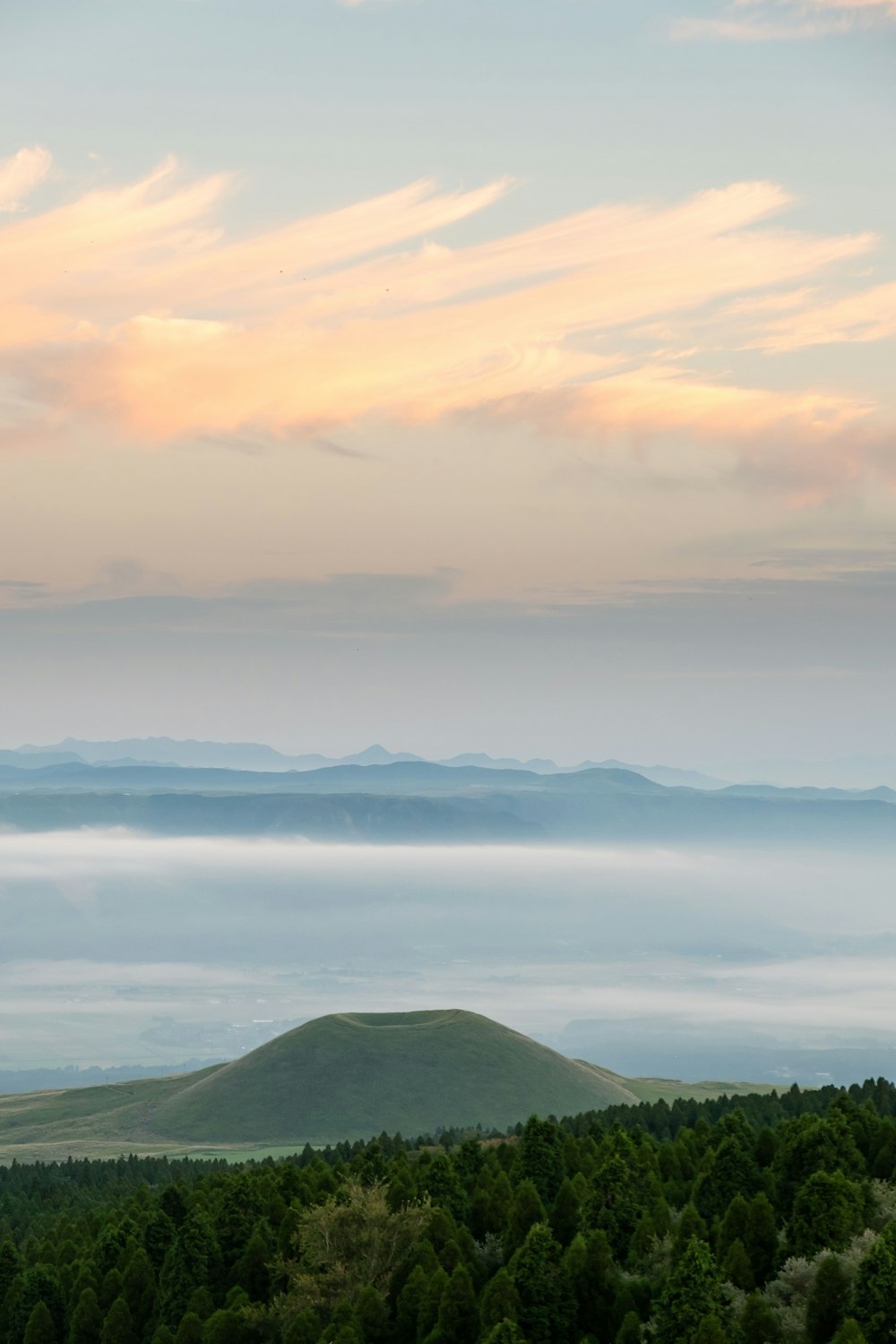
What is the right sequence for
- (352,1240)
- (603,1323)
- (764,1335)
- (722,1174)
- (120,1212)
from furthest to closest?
(120,1212) → (722,1174) → (352,1240) → (603,1323) → (764,1335)

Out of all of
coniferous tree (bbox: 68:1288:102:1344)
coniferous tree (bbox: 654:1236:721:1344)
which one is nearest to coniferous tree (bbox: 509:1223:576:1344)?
coniferous tree (bbox: 654:1236:721:1344)

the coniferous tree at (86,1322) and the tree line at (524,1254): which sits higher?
the tree line at (524,1254)

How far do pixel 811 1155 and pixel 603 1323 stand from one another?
A: 25.8 meters

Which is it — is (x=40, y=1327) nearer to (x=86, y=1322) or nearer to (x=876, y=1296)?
(x=86, y=1322)

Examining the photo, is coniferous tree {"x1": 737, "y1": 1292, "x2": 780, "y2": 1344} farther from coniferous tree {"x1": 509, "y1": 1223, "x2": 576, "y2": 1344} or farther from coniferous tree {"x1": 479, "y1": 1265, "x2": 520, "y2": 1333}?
coniferous tree {"x1": 479, "y1": 1265, "x2": 520, "y2": 1333}

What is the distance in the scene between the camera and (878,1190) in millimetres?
110125

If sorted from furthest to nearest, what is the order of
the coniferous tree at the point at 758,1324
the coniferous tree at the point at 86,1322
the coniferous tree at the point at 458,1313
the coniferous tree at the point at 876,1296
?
the coniferous tree at the point at 86,1322
the coniferous tree at the point at 458,1313
the coniferous tree at the point at 758,1324
the coniferous tree at the point at 876,1296

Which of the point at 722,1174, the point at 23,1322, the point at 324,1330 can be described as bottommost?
the point at 23,1322

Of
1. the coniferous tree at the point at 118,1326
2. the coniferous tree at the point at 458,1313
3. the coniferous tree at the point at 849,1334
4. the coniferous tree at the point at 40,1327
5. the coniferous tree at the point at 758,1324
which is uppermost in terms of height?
the coniferous tree at the point at 849,1334

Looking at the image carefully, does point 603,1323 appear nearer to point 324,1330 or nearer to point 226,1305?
point 324,1330

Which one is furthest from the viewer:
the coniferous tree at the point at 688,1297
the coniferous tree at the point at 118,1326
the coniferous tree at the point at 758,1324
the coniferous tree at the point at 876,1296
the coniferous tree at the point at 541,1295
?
the coniferous tree at the point at 118,1326

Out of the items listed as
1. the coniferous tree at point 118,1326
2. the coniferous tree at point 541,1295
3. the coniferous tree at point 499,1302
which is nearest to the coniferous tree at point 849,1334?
Result: the coniferous tree at point 541,1295

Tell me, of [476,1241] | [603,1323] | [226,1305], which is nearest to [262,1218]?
[226,1305]

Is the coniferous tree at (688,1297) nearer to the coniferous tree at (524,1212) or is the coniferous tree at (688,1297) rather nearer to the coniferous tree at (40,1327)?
the coniferous tree at (524,1212)
